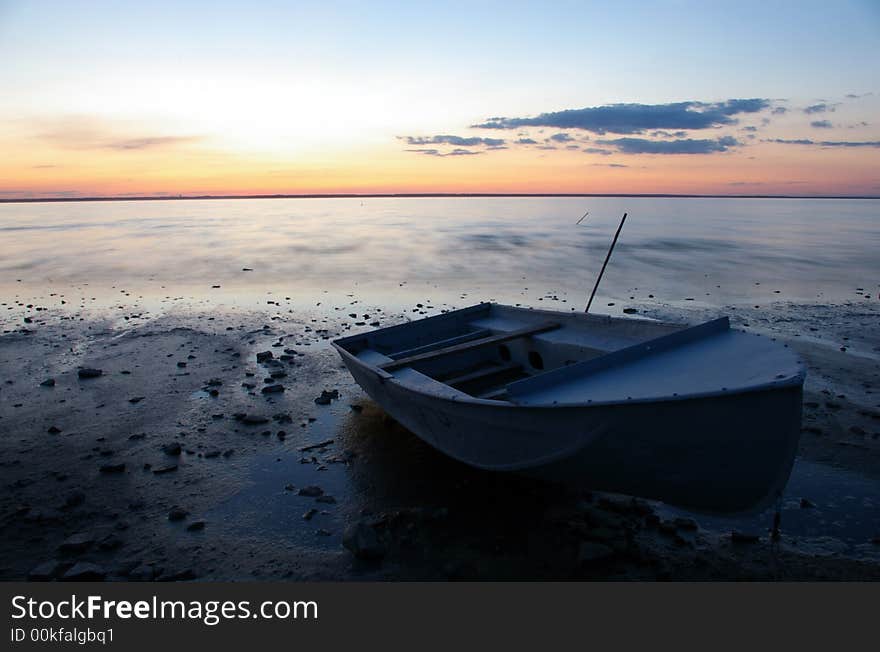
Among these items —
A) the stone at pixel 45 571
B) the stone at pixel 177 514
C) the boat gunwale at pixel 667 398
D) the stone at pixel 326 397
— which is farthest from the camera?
the stone at pixel 326 397

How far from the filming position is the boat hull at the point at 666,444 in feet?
15.2

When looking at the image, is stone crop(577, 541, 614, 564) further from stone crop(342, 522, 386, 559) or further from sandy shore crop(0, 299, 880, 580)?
stone crop(342, 522, 386, 559)

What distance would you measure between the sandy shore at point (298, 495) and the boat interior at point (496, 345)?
119cm

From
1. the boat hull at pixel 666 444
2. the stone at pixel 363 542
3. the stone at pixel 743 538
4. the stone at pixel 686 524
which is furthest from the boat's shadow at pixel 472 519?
the stone at pixel 743 538

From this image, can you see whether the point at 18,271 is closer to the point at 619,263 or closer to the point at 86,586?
the point at 86,586

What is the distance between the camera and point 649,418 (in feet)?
15.6

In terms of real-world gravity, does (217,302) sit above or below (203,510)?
above

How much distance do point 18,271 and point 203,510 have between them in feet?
90.2

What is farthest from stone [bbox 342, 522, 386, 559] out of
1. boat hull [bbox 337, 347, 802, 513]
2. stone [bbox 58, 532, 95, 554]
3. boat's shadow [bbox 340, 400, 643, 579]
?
stone [bbox 58, 532, 95, 554]

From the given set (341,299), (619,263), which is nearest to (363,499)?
(341,299)

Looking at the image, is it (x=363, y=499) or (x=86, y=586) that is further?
(x=363, y=499)

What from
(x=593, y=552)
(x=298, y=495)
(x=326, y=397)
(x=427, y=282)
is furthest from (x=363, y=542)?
(x=427, y=282)

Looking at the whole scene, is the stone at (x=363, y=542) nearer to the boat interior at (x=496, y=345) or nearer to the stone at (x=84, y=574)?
the boat interior at (x=496, y=345)

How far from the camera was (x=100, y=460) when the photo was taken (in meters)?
7.79
